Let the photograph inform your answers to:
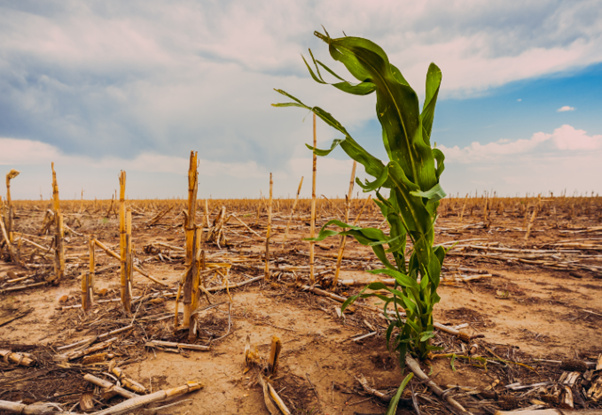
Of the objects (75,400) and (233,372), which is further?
(233,372)

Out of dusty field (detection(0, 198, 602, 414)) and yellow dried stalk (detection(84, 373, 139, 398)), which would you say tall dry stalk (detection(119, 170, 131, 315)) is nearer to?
dusty field (detection(0, 198, 602, 414))

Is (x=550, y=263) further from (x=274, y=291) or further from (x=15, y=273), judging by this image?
(x=15, y=273)

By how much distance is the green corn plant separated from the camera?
1.92 metres

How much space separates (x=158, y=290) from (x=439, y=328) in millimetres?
3479

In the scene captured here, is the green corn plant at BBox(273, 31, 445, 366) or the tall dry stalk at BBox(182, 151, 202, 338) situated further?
the tall dry stalk at BBox(182, 151, 202, 338)

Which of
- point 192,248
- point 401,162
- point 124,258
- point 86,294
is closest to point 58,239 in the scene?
point 86,294

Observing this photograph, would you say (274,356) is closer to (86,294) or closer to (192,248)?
(192,248)

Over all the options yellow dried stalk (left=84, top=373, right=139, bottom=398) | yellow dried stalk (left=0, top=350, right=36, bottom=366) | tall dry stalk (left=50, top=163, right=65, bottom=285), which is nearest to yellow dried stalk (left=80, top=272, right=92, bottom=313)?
yellow dried stalk (left=0, top=350, right=36, bottom=366)

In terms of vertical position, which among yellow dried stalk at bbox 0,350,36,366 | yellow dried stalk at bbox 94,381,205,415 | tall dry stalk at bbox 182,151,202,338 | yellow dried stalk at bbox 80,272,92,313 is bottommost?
yellow dried stalk at bbox 0,350,36,366

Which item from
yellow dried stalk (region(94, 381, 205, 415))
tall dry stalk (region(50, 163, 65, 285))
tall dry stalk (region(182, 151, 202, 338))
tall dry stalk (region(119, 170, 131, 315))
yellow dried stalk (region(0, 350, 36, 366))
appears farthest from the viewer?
tall dry stalk (region(50, 163, 65, 285))

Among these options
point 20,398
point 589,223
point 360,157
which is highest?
point 360,157

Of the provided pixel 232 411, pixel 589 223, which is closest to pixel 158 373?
pixel 232 411

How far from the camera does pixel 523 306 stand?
13.1ft

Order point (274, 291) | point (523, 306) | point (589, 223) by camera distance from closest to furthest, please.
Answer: point (523, 306) → point (274, 291) → point (589, 223)
